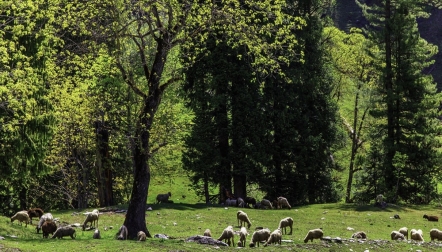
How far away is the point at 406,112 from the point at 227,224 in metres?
26.6

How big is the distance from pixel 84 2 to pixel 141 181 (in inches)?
325

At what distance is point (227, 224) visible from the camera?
118ft

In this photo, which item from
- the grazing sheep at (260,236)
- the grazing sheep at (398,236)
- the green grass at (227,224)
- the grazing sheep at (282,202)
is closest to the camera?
the green grass at (227,224)

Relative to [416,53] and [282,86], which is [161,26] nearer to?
[282,86]

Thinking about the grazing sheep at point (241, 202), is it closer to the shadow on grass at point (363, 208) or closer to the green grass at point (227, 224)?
the green grass at point (227, 224)

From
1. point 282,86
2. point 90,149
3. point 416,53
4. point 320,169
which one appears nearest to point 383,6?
point 416,53

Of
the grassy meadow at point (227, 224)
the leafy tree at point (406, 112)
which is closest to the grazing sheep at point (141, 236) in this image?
the grassy meadow at point (227, 224)

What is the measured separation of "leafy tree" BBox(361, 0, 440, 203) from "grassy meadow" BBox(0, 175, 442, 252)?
4.72 m

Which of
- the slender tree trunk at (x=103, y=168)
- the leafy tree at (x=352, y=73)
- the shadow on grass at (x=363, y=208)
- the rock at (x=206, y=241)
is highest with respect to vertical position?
the leafy tree at (x=352, y=73)

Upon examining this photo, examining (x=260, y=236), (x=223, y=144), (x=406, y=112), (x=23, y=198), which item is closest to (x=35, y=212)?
(x=260, y=236)

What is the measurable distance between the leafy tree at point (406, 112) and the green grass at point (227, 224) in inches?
188

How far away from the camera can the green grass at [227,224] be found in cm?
2408

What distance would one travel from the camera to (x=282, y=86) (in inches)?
2228

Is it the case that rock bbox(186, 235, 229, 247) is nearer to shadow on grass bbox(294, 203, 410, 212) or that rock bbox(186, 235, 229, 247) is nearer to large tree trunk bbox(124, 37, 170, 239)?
large tree trunk bbox(124, 37, 170, 239)
